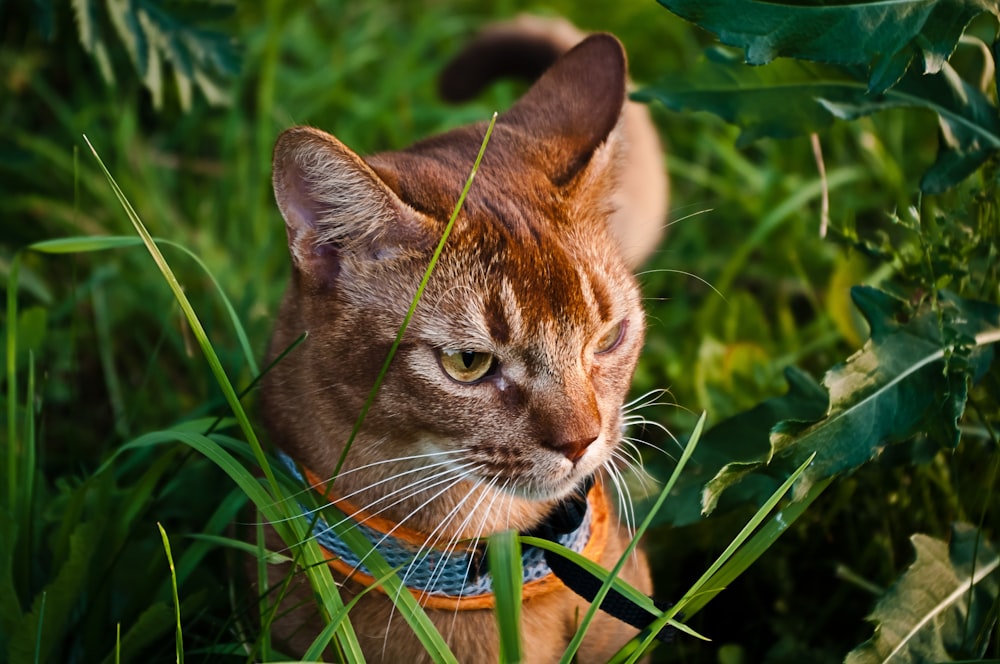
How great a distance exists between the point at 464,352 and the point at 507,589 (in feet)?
1.51

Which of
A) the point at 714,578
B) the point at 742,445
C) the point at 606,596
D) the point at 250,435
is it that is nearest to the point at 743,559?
the point at 714,578

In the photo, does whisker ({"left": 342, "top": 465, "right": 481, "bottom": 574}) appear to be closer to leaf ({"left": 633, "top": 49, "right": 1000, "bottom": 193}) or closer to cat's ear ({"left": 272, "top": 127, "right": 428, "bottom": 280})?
cat's ear ({"left": 272, "top": 127, "right": 428, "bottom": 280})

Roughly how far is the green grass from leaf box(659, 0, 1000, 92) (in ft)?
1.04

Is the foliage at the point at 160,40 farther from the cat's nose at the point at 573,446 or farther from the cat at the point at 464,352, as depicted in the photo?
the cat's nose at the point at 573,446

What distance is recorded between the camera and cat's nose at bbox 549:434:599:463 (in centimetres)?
159

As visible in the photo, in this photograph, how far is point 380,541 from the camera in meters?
1.65

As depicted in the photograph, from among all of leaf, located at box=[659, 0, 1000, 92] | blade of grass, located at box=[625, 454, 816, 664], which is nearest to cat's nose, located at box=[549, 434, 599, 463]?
blade of grass, located at box=[625, 454, 816, 664]

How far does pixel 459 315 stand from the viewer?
5.35 ft

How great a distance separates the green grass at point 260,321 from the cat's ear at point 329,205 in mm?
223

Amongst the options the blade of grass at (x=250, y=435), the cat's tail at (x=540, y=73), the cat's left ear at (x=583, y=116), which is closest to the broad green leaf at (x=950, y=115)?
the cat's left ear at (x=583, y=116)

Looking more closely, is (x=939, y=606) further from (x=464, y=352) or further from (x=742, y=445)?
(x=464, y=352)

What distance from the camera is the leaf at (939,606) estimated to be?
67.8 inches

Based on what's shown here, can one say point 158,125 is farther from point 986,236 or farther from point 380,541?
point 986,236

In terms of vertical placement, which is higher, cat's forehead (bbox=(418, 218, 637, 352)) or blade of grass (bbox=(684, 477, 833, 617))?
cat's forehead (bbox=(418, 218, 637, 352))
